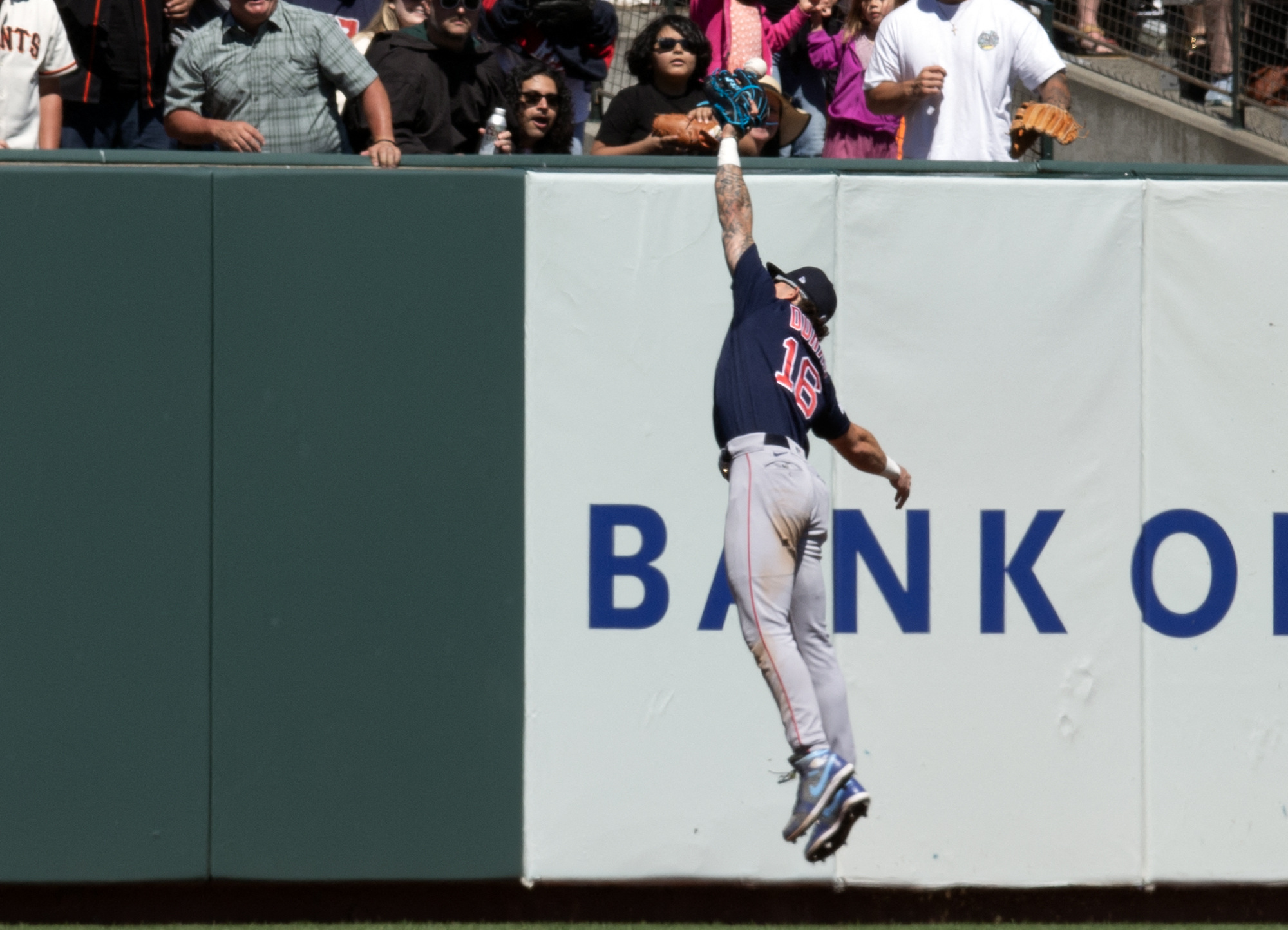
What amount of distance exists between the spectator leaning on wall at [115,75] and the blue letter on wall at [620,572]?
3.00 meters

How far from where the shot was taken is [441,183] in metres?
6.79

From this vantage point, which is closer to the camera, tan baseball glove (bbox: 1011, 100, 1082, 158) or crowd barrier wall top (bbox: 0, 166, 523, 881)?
crowd barrier wall top (bbox: 0, 166, 523, 881)

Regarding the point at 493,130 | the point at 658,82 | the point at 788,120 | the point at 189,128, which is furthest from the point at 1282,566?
the point at 189,128

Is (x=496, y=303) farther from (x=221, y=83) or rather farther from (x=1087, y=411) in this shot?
(x=1087, y=411)

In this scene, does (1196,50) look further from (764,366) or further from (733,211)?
(764,366)

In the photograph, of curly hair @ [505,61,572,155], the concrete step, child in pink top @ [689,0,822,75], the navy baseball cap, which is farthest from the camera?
the concrete step

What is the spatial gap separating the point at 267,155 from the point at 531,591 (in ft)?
6.90

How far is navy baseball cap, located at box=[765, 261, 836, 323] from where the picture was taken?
6.32 metres

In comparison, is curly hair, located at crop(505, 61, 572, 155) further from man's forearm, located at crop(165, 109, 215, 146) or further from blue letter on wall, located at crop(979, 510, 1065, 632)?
blue letter on wall, located at crop(979, 510, 1065, 632)

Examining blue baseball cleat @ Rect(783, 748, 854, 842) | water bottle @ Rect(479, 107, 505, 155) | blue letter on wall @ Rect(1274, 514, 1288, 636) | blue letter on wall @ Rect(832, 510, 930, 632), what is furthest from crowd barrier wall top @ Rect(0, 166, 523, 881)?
blue letter on wall @ Rect(1274, 514, 1288, 636)

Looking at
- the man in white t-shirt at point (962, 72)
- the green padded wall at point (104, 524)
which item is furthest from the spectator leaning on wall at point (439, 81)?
the man in white t-shirt at point (962, 72)

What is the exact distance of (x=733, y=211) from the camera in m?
6.28

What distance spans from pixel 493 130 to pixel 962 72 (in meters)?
2.13

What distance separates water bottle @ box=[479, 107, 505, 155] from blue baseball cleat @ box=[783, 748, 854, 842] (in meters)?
3.19
